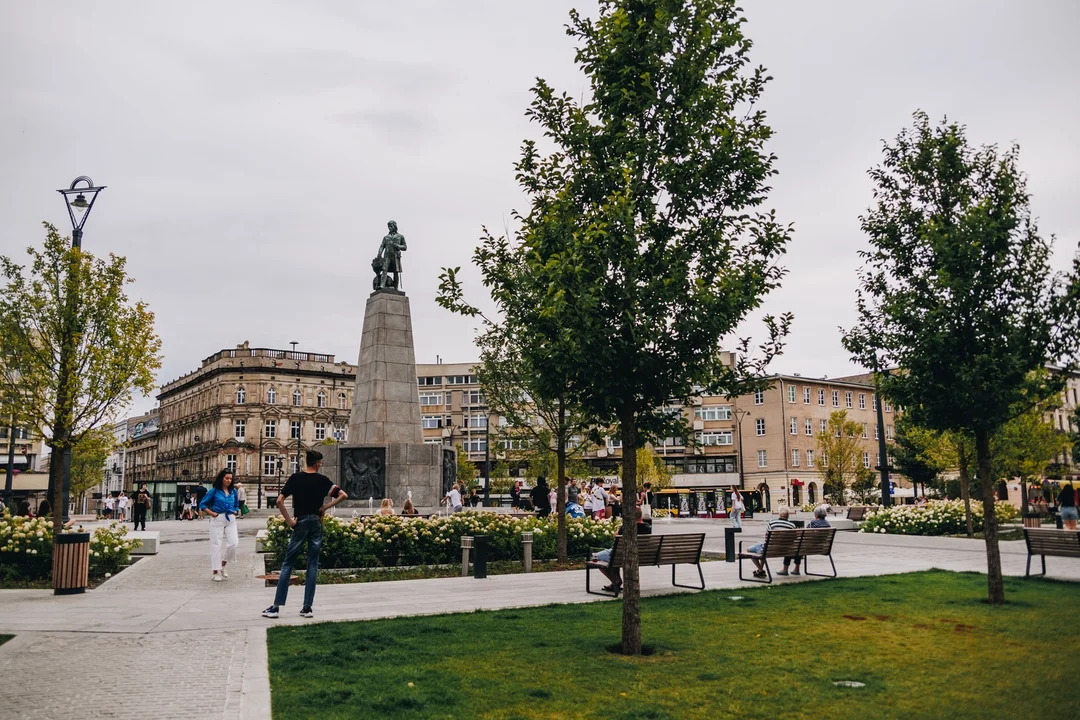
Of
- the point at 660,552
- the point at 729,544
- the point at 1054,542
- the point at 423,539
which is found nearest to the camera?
the point at 660,552

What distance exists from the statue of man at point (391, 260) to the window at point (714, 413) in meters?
58.6

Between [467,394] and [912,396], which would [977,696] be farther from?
[467,394]

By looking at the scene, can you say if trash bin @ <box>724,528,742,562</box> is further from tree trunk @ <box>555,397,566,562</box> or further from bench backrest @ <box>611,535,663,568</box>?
bench backrest @ <box>611,535,663,568</box>

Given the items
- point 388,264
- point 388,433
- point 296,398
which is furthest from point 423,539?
point 296,398

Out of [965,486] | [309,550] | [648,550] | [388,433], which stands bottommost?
[648,550]

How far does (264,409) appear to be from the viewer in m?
94.2

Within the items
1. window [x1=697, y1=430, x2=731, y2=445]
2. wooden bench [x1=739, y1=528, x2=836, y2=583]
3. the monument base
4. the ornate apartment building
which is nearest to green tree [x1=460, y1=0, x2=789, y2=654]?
wooden bench [x1=739, y1=528, x2=836, y2=583]

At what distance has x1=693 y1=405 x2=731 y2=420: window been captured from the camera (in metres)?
83.1

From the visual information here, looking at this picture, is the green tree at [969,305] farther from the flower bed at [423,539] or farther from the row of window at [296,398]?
the row of window at [296,398]

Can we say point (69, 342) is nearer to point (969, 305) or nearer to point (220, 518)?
point (220, 518)

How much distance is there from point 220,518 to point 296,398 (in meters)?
84.1

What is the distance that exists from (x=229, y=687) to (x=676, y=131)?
21.5 feet

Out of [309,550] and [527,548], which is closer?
[309,550]

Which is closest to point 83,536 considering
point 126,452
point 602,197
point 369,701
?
point 369,701
